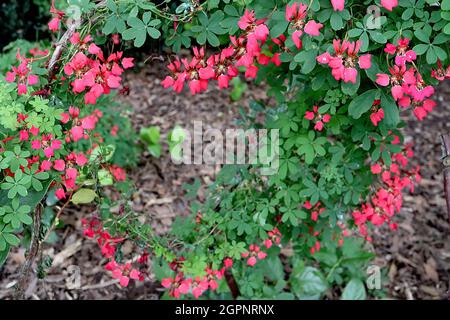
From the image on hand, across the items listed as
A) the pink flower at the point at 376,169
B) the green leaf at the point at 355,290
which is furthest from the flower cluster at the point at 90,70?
the green leaf at the point at 355,290

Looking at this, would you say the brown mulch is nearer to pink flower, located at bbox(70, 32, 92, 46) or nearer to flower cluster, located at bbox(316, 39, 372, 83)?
flower cluster, located at bbox(316, 39, 372, 83)

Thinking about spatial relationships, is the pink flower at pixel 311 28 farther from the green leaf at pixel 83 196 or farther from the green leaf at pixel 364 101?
the green leaf at pixel 83 196

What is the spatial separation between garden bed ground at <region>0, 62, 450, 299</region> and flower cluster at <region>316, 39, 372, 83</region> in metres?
0.95

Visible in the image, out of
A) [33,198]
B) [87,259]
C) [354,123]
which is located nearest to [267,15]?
[354,123]

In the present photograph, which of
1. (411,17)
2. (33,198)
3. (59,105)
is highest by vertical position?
(411,17)

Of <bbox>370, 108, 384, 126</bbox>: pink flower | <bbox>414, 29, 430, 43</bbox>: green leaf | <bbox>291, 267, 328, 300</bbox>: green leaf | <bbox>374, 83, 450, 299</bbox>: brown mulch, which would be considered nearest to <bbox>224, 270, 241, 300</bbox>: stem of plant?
<bbox>291, 267, 328, 300</bbox>: green leaf

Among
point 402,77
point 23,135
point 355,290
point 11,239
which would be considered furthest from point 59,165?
point 355,290

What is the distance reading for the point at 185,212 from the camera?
3.55 meters

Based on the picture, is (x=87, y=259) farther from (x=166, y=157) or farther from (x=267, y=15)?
(x=267, y=15)

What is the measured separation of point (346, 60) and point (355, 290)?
5.56ft

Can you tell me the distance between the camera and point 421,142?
4340 mm

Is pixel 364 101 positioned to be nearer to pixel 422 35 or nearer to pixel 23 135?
pixel 422 35

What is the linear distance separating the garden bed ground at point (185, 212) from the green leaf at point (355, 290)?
300mm

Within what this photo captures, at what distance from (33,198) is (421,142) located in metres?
3.43
